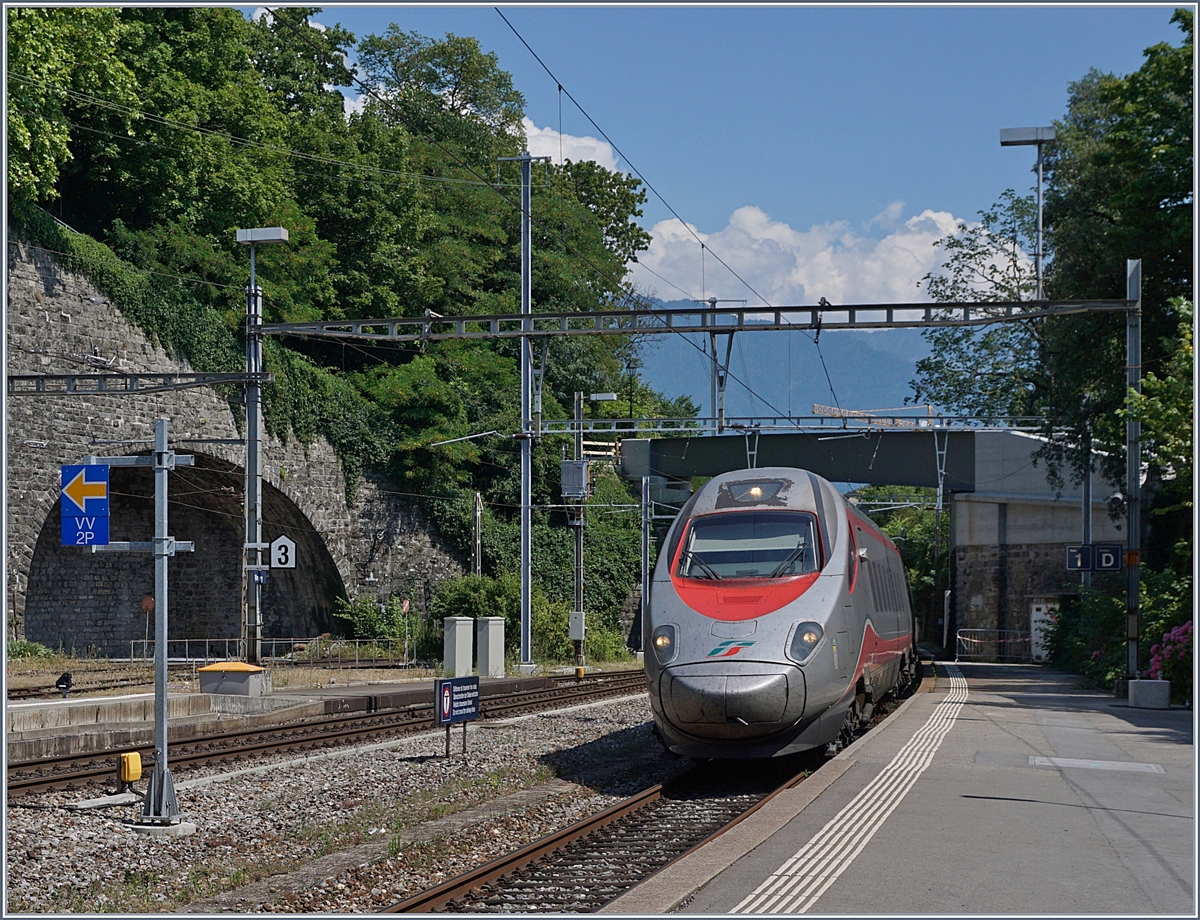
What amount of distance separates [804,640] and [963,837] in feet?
12.0

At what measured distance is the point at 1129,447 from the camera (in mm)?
23219

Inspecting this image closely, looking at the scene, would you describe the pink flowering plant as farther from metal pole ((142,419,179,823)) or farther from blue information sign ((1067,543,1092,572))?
metal pole ((142,419,179,823))

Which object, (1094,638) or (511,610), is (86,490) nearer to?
(1094,638)

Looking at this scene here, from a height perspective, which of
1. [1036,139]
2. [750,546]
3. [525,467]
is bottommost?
[750,546]

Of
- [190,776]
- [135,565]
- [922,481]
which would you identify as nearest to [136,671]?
[135,565]

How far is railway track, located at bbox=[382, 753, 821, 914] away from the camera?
8516 millimetres

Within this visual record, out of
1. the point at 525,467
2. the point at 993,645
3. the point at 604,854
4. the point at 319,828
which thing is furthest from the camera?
the point at 993,645

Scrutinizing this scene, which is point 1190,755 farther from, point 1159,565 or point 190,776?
point 1159,565

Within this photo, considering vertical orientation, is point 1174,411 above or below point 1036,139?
below

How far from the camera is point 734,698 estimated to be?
12.5 m

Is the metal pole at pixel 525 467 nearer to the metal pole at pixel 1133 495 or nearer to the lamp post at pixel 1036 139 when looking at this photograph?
the lamp post at pixel 1036 139

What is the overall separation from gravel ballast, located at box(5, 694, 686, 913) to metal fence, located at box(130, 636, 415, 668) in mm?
22567

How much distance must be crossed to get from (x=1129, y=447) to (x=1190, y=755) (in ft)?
30.6

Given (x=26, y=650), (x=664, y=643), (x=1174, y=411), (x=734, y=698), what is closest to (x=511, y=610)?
(x=26, y=650)
